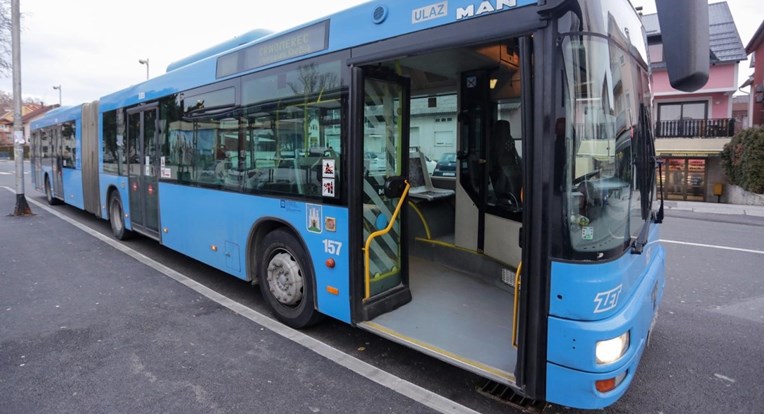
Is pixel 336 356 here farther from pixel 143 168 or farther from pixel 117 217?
pixel 117 217

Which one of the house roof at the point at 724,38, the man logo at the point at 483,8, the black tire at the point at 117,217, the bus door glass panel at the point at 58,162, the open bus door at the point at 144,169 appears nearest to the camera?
the man logo at the point at 483,8

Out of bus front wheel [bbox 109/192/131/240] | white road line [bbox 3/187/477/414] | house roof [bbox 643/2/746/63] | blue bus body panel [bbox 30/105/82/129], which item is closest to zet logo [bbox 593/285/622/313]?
white road line [bbox 3/187/477/414]

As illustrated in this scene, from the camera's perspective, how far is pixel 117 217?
8750 millimetres

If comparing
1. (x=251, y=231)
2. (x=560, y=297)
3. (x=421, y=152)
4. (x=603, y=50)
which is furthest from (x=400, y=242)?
(x=421, y=152)

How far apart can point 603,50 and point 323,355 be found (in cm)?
308

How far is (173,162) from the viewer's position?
20.7 ft

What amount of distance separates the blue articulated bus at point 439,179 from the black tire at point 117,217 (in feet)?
3.50

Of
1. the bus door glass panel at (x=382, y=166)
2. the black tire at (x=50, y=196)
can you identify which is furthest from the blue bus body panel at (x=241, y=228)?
Result: the black tire at (x=50, y=196)

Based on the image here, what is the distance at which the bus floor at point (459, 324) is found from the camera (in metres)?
3.25

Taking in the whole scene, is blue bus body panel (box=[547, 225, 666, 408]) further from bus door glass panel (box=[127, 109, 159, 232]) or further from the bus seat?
bus door glass panel (box=[127, 109, 159, 232])

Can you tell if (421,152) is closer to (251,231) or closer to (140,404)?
(251,231)

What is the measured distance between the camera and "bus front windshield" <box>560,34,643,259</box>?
2564mm

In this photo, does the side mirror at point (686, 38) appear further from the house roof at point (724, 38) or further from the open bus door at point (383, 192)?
the house roof at point (724, 38)

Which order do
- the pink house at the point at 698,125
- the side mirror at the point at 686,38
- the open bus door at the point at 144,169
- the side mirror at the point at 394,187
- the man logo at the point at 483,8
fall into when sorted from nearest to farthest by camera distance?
1. the side mirror at the point at 686,38
2. the man logo at the point at 483,8
3. the side mirror at the point at 394,187
4. the open bus door at the point at 144,169
5. the pink house at the point at 698,125
